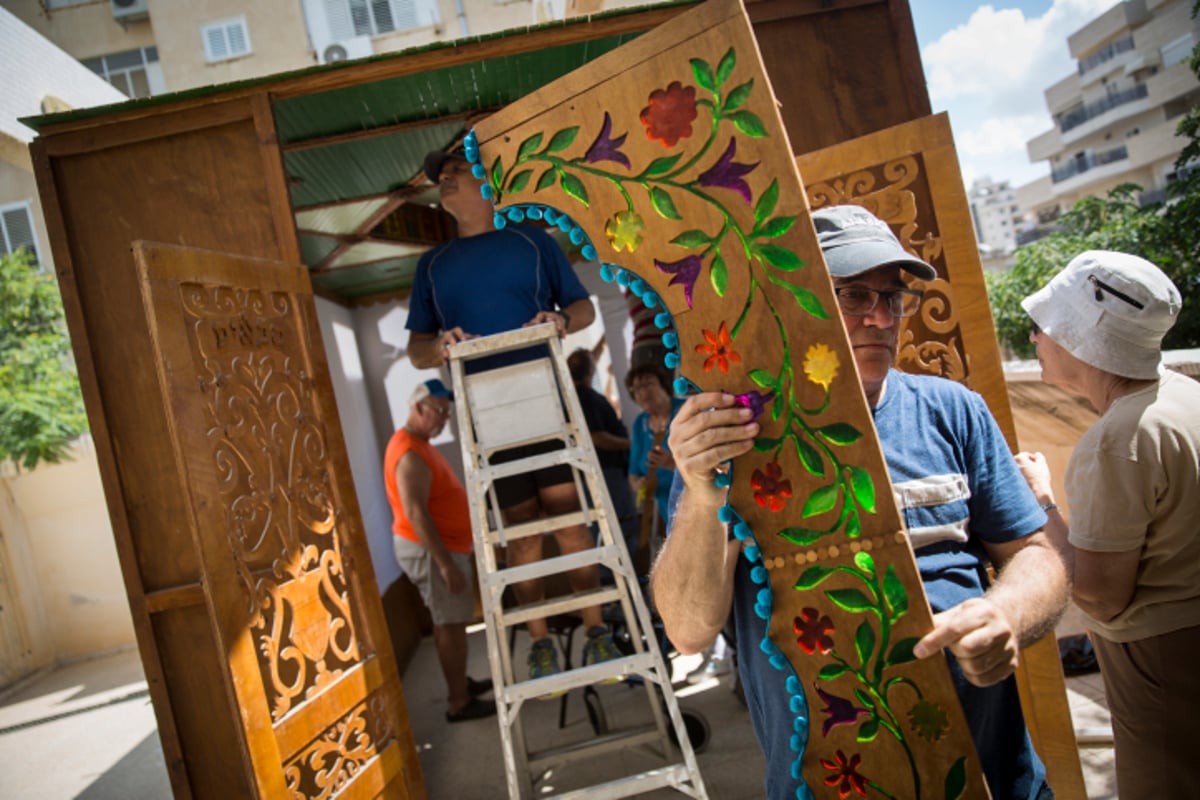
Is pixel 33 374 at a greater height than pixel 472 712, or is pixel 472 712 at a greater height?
pixel 33 374

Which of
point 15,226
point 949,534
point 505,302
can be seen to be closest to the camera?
point 949,534

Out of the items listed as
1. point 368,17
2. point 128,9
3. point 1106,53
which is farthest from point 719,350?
point 1106,53

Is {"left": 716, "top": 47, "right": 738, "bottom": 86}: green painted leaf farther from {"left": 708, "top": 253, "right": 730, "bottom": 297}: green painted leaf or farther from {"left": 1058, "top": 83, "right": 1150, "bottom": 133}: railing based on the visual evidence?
{"left": 1058, "top": 83, "right": 1150, "bottom": 133}: railing

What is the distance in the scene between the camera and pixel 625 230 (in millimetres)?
1288

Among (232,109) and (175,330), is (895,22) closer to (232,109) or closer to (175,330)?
(232,109)

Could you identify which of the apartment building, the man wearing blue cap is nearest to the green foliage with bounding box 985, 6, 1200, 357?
the man wearing blue cap

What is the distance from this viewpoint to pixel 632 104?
4.03 ft

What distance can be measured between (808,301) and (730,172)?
227 millimetres

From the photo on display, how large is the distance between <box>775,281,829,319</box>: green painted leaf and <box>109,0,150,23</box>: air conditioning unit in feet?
82.3

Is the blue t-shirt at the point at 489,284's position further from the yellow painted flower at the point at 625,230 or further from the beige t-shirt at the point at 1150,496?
the beige t-shirt at the point at 1150,496

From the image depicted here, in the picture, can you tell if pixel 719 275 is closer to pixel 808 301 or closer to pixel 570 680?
pixel 808 301

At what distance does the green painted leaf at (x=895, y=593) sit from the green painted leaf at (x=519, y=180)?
0.85 metres

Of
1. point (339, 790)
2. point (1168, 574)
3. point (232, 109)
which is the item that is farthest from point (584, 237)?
point (232, 109)

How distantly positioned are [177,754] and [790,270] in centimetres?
311
